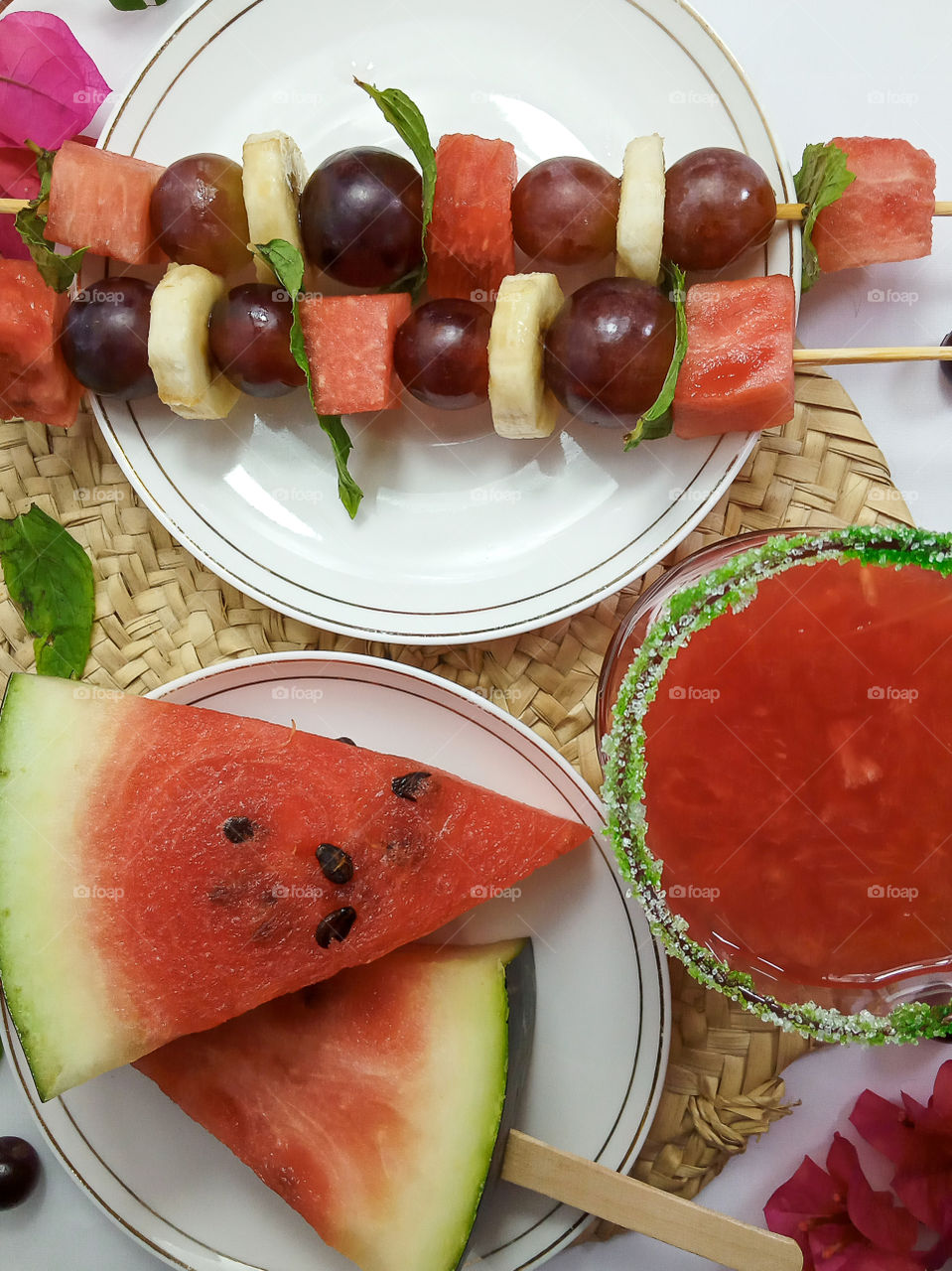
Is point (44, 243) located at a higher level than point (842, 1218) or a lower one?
higher

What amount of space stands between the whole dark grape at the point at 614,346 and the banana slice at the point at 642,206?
43 millimetres

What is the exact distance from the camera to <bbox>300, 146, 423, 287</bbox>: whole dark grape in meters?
1.65

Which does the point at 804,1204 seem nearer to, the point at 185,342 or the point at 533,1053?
the point at 533,1053

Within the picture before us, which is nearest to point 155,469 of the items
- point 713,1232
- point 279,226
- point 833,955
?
point 279,226

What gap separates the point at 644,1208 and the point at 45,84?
7.15 ft

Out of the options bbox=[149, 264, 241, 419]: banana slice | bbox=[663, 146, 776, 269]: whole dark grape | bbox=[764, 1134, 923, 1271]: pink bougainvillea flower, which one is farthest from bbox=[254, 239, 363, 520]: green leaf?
bbox=[764, 1134, 923, 1271]: pink bougainvillea flower

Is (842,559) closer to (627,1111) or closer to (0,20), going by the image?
(627,1111)

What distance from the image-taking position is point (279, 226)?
1684 mm

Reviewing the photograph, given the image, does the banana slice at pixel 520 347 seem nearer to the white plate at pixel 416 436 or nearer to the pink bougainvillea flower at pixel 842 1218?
the white plate at pixel 416 436

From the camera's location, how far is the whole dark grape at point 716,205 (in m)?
1.62

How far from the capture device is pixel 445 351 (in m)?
1.68

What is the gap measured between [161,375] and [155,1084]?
3.94ft

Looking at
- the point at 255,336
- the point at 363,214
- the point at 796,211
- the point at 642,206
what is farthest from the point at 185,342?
the point at 796,211

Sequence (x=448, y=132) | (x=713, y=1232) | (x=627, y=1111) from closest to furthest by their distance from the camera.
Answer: (x=713, y=1232), (x=627, y=1111), (x=448, y=132)
